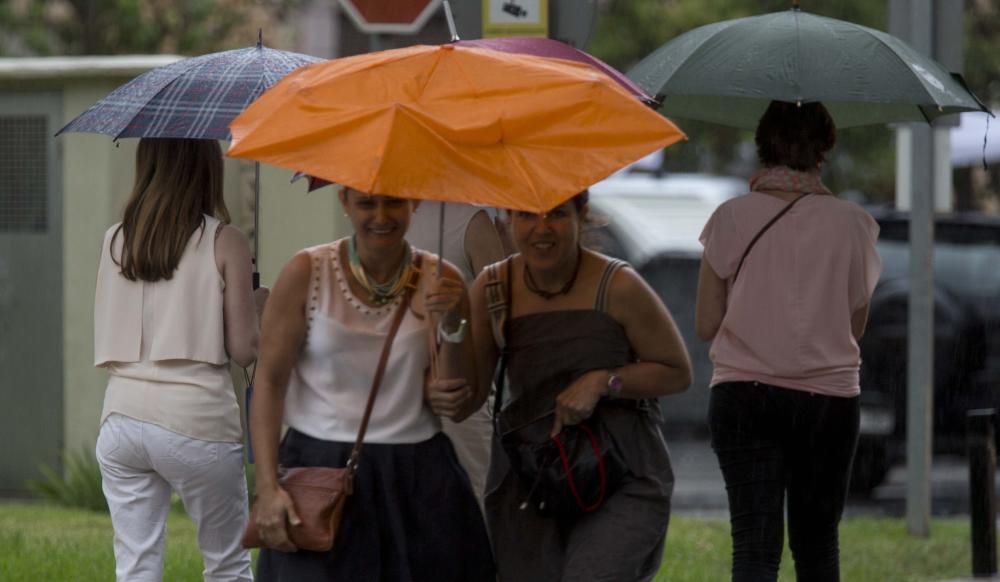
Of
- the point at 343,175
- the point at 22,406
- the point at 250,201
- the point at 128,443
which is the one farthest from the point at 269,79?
the point at 22,406

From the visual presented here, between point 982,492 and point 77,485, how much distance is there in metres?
4.99

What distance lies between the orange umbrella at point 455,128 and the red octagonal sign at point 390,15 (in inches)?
94.5

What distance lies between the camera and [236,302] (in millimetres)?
5305

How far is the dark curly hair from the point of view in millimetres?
5789

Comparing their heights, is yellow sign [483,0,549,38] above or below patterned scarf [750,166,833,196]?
above

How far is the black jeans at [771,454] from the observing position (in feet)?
18.5

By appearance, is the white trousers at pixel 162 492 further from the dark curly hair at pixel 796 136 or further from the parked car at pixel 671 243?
the parked car at pixel 671 243

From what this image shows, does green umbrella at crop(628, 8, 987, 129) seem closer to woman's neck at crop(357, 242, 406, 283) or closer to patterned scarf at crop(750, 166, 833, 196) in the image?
patterned scarf at crop(750, 166, 833, 196)

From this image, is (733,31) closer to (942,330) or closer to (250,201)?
(250,201)

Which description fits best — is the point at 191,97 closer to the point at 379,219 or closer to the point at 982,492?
the point at 379,219

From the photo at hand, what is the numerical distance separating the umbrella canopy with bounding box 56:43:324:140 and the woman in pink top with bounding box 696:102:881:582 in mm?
1418

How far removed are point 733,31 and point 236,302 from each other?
188cm

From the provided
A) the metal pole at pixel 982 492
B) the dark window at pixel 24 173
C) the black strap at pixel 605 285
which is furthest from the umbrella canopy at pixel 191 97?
the dark window at pixel 24 173

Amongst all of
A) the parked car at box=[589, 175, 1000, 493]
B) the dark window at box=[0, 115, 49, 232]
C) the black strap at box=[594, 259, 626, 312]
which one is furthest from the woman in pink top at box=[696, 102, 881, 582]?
the parked car at box=[589, 175, 1000, 493]
